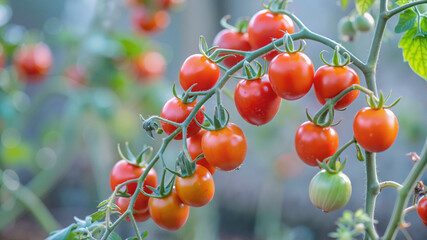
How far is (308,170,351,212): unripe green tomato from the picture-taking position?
1.65 ft

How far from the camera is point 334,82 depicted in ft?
1.64

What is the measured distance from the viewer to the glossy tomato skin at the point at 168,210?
0.56 m

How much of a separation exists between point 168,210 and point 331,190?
0.19m

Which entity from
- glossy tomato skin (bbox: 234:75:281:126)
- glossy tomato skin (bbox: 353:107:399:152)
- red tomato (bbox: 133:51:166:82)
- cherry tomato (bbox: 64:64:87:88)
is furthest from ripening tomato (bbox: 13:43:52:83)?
glossy tomato skin (bbox: 353:107:399:152)

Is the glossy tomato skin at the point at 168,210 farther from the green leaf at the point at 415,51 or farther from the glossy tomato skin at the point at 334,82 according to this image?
the green leaf at the point at 415,51

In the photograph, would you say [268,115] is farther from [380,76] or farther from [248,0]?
[248,0]

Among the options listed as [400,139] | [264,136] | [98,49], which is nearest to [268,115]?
[98,49]

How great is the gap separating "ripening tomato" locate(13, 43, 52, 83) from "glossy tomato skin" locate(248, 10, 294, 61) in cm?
151

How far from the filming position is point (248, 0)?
3988 millimetres

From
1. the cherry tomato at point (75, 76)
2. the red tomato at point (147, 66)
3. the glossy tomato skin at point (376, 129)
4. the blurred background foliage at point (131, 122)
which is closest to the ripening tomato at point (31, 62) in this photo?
the blurred background foliage at point (131, 122)

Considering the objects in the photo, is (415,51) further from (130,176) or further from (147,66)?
(147,66)

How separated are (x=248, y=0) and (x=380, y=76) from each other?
4.45 ft

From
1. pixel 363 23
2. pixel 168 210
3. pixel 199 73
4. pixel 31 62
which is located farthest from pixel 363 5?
pixel 31 62

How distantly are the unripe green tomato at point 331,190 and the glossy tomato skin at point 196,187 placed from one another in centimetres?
12
